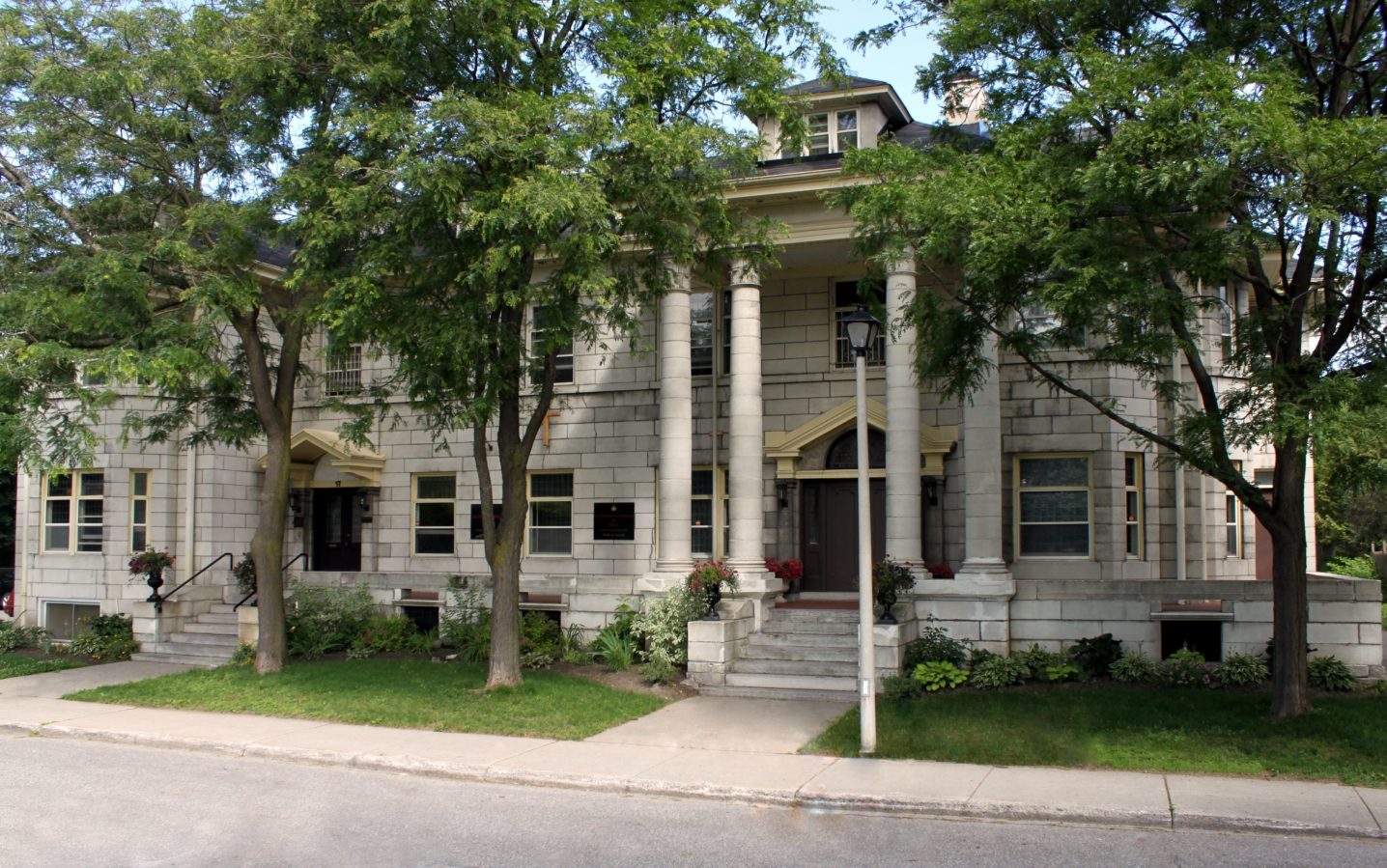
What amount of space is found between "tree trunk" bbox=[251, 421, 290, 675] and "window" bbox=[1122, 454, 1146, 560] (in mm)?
14185

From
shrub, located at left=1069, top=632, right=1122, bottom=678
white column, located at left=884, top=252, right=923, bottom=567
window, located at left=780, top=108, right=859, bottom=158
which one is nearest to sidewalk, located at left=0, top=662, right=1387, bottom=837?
white column, located at left=884, top=252, right=923, bottom=567

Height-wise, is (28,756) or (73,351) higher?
(73,351)

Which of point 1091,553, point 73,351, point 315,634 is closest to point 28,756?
point 73,351

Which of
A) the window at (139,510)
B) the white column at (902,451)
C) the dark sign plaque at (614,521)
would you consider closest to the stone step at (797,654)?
the white column at (902,451)

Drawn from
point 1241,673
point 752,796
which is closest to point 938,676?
point 1241,673

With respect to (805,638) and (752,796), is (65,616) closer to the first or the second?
(805,638)

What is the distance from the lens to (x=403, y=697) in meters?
15.4

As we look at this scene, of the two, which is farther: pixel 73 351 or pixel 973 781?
pixel 73 351

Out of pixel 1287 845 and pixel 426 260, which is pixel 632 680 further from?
pixel 1287 845

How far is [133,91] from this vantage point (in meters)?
15.2

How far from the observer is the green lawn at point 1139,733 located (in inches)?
442

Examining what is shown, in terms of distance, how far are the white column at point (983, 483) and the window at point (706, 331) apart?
18.7 ft

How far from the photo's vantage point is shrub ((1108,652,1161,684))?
15.4 m

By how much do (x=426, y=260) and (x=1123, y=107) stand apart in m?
8.60
